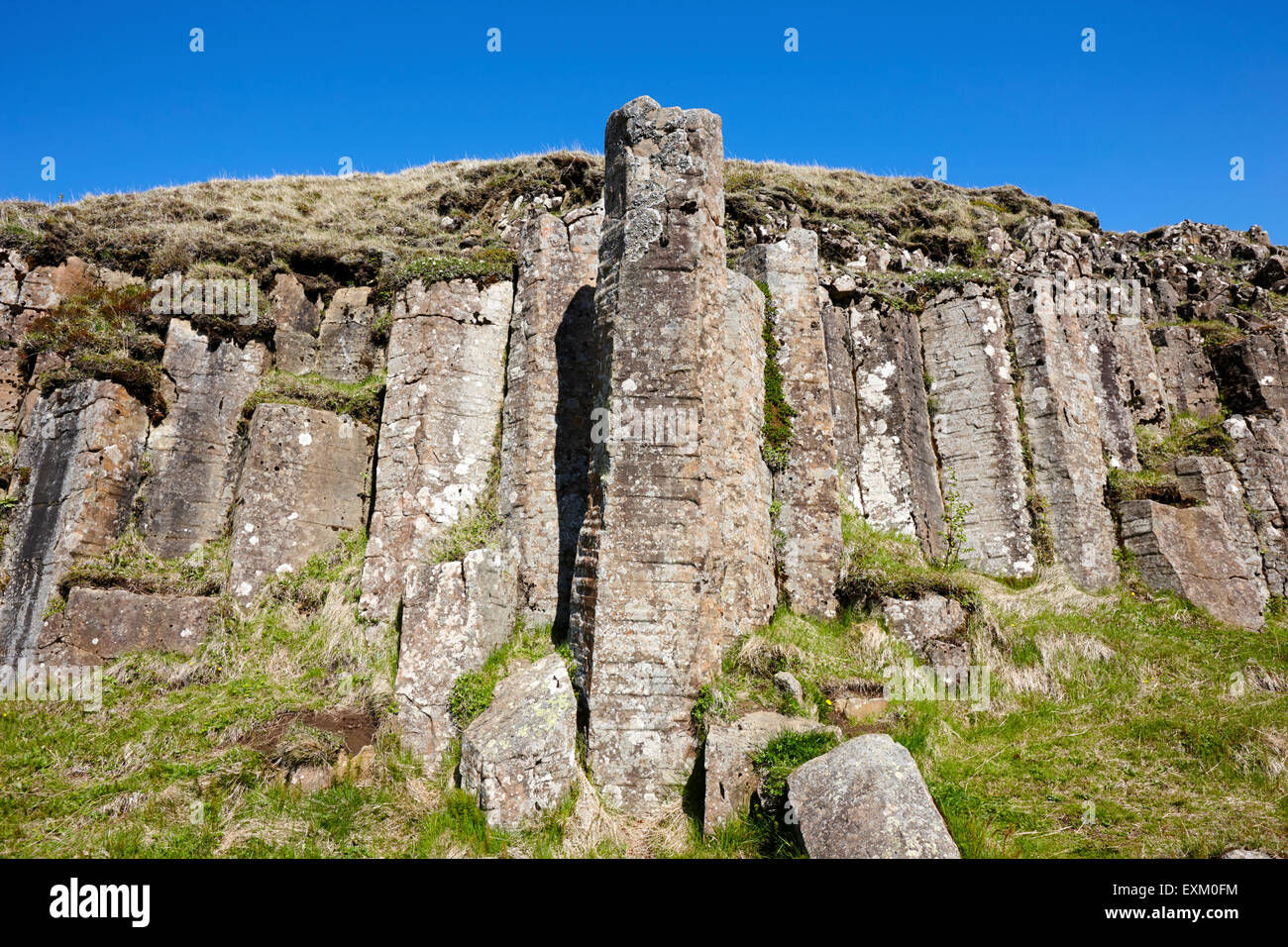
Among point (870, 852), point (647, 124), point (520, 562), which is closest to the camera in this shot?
point (870, 852)

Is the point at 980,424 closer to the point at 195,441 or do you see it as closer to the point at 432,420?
the point at 432,420

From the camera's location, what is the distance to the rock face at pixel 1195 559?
11.3 meters

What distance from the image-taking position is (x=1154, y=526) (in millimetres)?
11867

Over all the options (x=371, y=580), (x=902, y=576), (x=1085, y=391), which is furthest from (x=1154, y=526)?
(x=371, y=580)

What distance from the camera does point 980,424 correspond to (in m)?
12.7

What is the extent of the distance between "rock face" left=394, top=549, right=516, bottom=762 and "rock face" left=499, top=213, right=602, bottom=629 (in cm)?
63

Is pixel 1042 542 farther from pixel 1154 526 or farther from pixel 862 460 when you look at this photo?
pixel 862 460

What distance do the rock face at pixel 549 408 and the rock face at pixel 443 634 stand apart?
2.07ft

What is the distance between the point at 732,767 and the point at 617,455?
3.13 meters

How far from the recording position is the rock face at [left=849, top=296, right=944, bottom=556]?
11.8 meters

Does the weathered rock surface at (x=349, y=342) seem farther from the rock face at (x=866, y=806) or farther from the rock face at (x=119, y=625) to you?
the rock face at (x=866, y=806)

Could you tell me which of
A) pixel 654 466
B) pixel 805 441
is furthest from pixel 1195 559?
pixel 654 466

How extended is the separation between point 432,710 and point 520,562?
82.8 inches

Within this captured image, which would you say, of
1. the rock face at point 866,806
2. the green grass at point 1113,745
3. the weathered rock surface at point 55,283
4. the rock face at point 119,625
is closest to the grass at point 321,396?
the rock face at point 119,625
